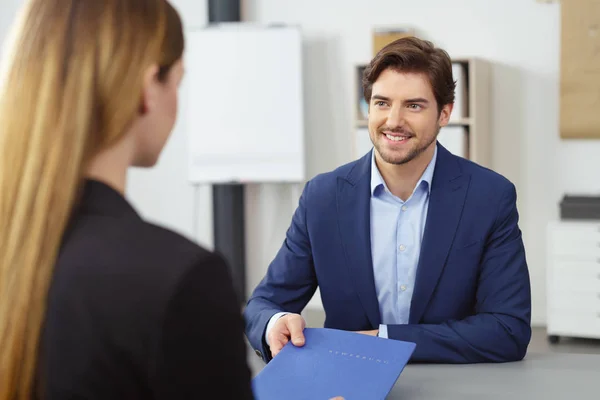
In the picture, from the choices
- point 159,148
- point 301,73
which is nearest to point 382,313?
point 159,148

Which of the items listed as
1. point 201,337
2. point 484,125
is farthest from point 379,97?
point 484,125

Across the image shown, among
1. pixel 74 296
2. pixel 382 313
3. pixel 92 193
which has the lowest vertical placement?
pixel 382 313

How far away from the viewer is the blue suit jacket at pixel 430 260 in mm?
2025

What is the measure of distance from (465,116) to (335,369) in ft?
10.4

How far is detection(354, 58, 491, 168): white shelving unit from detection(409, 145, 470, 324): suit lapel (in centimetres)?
229

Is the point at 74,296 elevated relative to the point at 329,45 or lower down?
lower down

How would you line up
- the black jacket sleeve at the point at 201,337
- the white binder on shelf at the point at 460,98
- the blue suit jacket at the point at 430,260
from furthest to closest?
the white binder on shelf at the point at 460,98 < the blue suit jacket at the point at 430,260 < the black jacket sleeve at the point at 201,337

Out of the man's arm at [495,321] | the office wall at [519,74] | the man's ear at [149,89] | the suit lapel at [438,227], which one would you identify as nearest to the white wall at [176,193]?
the office wall at [519,74]

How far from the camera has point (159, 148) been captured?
1.04 meters

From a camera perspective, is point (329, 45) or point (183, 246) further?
point (329, 45)

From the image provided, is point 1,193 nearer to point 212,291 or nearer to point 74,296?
point 74,296

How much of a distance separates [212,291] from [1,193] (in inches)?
10.9

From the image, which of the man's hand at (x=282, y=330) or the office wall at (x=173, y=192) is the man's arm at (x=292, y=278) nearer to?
the man's hand at (x=282, y=330)

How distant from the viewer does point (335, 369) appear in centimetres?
160
